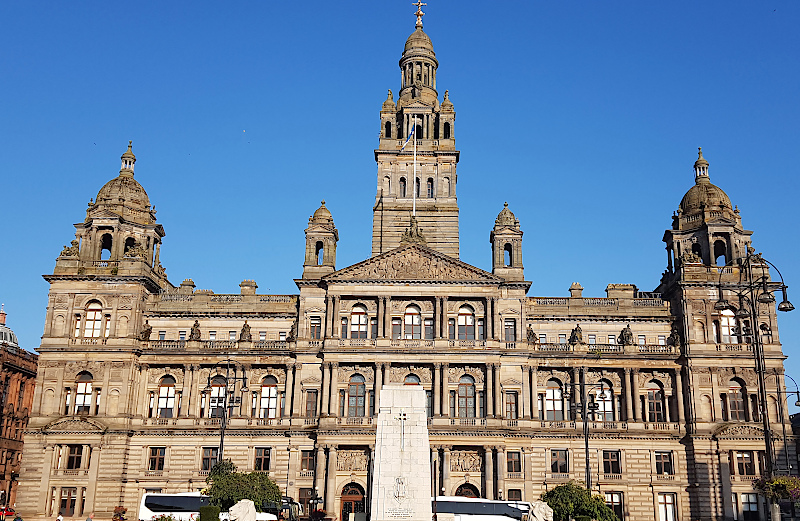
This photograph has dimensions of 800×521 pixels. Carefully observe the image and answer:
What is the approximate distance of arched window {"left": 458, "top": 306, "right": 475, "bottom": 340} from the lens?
218ft

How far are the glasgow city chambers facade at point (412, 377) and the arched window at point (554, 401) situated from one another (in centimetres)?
19

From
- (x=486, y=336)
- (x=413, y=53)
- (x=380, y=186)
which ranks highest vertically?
(x=413, y=53)

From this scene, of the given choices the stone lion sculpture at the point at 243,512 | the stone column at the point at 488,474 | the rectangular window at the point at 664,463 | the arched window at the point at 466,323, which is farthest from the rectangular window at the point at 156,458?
the rectangular window at the point at 664,463

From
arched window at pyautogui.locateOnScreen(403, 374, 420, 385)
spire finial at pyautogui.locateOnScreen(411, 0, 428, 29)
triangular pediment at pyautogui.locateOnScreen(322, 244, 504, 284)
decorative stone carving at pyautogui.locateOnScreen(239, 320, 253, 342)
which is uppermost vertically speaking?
spire finial at pyautogui.locateOnScreen(411, 0, 428, 29)

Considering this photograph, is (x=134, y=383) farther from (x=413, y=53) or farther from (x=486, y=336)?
(x=413, y=53)

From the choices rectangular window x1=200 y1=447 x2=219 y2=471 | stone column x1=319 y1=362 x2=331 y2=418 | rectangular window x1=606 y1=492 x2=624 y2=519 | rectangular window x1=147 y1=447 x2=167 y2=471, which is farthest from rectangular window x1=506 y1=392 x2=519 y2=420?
rectangular window x1=147 y1=447 x2=167 y2=471

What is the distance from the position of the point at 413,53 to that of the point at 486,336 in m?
33.6

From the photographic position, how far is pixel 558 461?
64.4m

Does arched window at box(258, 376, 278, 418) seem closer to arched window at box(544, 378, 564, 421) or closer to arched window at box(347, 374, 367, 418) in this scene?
arched window at box(347, 374, 367, 418)

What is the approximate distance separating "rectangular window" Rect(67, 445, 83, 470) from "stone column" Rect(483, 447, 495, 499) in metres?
31.5

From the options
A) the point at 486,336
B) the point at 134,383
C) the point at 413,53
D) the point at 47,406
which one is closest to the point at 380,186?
the point at 413,53

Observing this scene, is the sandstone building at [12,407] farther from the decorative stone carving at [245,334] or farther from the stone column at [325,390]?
the stone column at [325,390]

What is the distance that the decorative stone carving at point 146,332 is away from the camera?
6843 cm

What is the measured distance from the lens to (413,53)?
84250 mm
